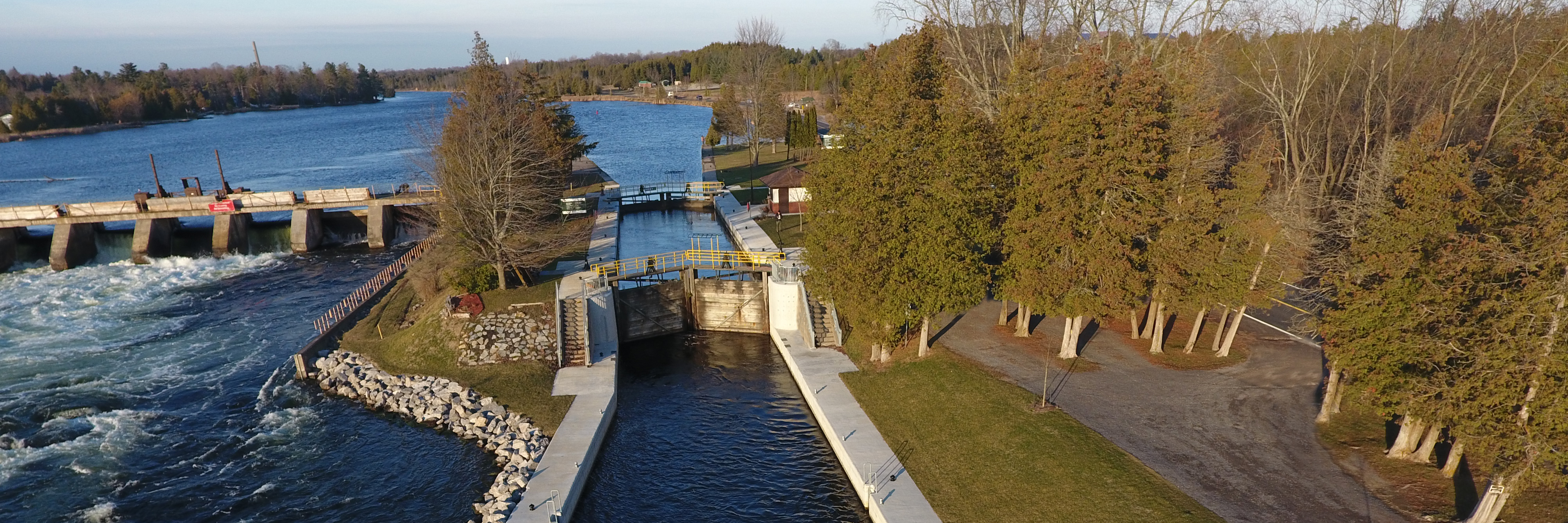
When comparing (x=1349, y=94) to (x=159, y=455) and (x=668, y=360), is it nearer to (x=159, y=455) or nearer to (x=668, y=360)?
(x=668, y=360)

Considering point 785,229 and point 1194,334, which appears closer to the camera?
point 1194,334

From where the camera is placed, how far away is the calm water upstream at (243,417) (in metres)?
24.6

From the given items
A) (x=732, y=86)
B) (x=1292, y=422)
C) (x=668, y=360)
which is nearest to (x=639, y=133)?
(x=732, y=86)

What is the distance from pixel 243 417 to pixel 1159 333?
3710 cm

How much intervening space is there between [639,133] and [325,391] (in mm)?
103705

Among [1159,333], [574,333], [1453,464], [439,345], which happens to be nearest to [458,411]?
[439,345]

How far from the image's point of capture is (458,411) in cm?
2988

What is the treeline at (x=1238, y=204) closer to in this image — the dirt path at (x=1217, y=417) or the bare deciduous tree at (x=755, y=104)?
→ the dirt path at (x=1217, y=417)

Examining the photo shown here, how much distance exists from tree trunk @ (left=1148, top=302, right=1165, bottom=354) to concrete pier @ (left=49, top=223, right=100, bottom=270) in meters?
69.3

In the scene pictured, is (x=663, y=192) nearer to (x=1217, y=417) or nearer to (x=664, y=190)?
(x=664, y=190)

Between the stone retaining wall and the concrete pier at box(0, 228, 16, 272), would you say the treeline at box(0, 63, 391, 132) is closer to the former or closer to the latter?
the concrete pier at box(0, 228, 16, 272)

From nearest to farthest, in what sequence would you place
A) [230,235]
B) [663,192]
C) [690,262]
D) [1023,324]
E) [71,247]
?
1. [1023,324]
2. [690,262]
3. [71,247]
4. [230,235]
5. [663,192]

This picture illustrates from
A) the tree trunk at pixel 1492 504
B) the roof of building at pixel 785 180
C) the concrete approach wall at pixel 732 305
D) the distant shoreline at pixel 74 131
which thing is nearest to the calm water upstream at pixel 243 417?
the concrete approach wall at pixel 732 305

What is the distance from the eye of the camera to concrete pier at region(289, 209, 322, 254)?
57.8 meters
